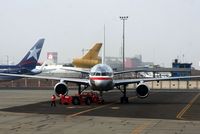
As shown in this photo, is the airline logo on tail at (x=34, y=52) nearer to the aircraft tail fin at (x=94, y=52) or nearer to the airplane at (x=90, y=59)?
the aircraft tail fin at (x=94, y=52)

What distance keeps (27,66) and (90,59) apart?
65391mm

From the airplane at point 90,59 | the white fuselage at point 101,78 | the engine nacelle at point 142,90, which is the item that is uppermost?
the airplane at point 90,59

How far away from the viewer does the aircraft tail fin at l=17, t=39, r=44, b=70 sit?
8394 cm

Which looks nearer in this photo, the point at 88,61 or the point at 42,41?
the point at 42,41

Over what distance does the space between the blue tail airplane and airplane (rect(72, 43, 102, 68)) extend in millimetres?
45257

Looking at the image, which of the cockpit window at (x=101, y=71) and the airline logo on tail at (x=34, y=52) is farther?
the airline logo on tail at (x=34, y=52)

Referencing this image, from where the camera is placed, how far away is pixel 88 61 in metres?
150

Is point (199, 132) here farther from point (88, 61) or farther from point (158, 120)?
point (88, 61)

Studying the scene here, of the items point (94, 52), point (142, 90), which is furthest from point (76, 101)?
point (94, 52)

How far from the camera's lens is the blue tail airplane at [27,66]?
262 ft

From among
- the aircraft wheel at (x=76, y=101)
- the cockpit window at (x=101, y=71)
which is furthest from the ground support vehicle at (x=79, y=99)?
the cockpit window at (x=101, y=71)

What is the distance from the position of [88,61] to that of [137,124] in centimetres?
12684

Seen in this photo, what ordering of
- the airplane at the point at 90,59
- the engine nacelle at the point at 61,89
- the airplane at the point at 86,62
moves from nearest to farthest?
the engine nacelle at the point at 61,89, the airplane at the point at 90,59, the airplane at the point at 86,62

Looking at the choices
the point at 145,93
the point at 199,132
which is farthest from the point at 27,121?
the point at 145,93
